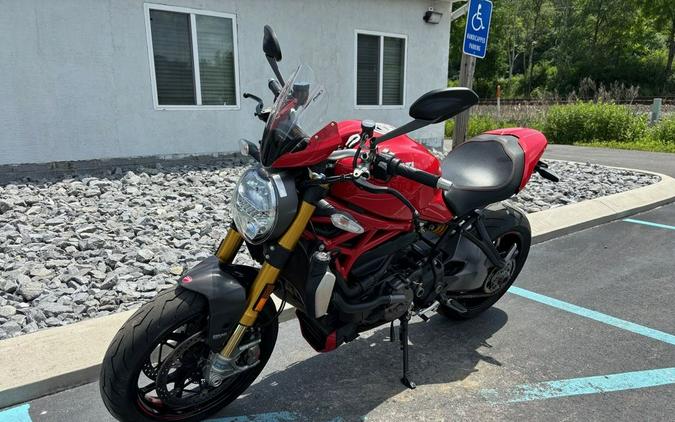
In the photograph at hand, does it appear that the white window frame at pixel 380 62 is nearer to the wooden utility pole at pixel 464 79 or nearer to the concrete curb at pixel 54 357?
the wooden utility pole at pixel 464 79

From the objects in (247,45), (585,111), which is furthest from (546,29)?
(247,45)

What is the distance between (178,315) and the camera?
2.12 metres

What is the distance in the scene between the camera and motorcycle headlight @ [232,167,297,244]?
2088 millimetres

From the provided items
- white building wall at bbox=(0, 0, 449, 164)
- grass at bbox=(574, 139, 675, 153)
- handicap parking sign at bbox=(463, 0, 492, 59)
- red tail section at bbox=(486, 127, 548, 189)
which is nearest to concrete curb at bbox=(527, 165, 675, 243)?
red tail section at bbox=(486, 127, 548, 189)

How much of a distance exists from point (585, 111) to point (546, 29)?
4341 centimetres

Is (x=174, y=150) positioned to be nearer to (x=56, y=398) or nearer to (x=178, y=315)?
(x=56, y=398)

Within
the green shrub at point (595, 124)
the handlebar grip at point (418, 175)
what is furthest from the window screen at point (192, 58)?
the green shrub at point (595, 124)

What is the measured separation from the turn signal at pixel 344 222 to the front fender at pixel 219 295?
505 mm

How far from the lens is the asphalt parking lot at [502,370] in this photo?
255 cm

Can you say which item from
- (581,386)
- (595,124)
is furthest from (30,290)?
(595,124)

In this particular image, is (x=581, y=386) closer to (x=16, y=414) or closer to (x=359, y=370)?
(x=359, y=370)

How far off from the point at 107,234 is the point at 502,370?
3.80 metres

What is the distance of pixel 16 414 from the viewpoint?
2518mm

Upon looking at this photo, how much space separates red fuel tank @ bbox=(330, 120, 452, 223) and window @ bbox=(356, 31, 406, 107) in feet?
25.9
